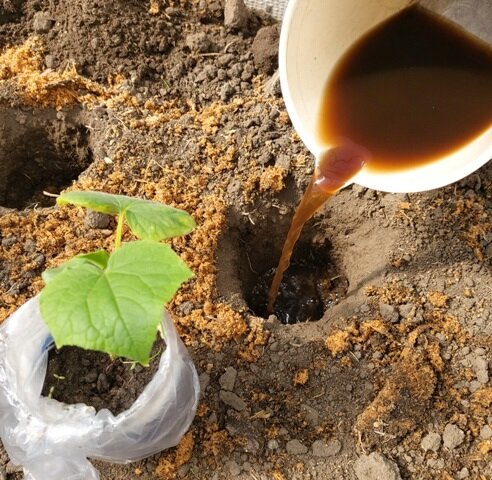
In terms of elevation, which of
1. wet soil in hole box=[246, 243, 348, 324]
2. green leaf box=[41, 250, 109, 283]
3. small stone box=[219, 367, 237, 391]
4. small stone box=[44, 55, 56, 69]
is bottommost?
wet soil in hole box=[246, 243, 348, 324]

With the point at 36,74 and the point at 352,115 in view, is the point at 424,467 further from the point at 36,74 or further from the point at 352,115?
the point at 36,74

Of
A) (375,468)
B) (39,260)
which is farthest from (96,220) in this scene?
(375,468)

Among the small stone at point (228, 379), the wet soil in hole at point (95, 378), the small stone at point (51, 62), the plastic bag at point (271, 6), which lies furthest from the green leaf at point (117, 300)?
the plastic bag at point (271, 6)

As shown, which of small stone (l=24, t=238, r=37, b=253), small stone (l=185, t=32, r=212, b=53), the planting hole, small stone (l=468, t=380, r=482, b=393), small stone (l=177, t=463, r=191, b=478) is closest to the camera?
small stone (l=177, t=463, r=191, b=478)

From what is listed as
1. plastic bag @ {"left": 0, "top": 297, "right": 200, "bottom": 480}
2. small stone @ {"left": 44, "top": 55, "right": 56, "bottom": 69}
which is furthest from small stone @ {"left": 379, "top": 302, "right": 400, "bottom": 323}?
small stone @ {"left": 44, "top": 55, "right": 56, "bottom": 69}

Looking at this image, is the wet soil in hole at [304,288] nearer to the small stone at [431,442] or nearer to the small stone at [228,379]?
the small stone at [228,379]

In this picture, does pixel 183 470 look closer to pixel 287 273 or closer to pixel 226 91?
pixel 287 273

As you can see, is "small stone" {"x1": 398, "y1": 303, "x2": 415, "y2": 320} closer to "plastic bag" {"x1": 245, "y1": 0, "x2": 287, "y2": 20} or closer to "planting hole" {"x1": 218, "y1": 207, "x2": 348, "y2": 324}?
"planting hole" {"x1": 218, "y1": 207, "x2": 348, "y2": 324}
